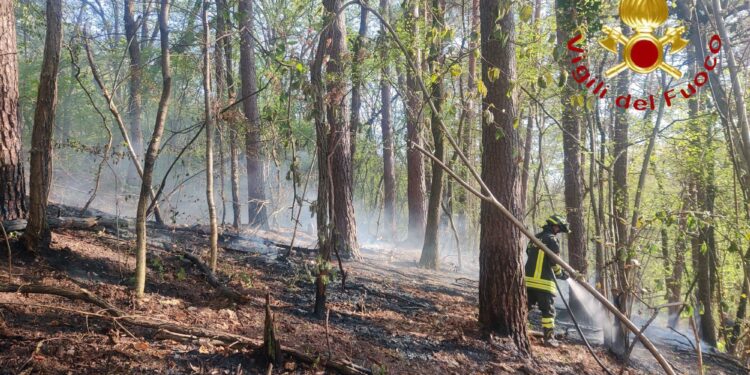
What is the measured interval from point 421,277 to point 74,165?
77.1ft

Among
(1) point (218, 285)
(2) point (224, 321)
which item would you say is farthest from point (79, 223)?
(2) point (224, 321)

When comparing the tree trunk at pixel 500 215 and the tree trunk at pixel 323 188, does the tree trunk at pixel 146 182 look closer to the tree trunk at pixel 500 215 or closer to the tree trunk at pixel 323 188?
the tree trunk at pixel 323 188

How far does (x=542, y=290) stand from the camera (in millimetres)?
6766

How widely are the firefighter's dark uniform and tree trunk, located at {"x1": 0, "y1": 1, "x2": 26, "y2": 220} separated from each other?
21.4 ft

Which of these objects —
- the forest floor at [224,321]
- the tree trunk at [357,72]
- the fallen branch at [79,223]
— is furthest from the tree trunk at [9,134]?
the tree trunk at [357,72]

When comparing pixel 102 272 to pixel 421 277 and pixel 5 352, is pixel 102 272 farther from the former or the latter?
pixel 421 277

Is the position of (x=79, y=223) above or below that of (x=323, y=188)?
below

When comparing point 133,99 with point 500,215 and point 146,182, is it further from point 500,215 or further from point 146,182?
point 500,215

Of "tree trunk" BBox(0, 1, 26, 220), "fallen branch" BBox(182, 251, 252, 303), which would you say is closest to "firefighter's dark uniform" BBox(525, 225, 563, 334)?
"fallen branch" BBox(182, 251, 252, 303)

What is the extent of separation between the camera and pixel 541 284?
6828 mm

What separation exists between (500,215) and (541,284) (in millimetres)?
2078

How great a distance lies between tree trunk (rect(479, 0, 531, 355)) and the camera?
5.32m

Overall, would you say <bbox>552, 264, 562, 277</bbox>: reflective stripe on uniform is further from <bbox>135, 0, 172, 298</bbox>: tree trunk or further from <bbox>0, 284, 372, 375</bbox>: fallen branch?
<bbox>135, 0, 172, 298</bbox>: tree trunk

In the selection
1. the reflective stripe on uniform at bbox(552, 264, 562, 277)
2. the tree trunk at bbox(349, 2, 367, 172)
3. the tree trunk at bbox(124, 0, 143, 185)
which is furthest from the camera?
the tree trunk at bbox(124, 0, 143, 185)
